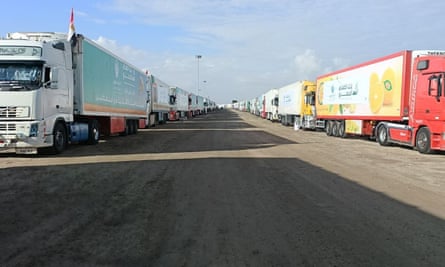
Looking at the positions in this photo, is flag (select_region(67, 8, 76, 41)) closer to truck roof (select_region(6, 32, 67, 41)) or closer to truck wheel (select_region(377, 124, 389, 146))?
truck roof (select_region(6, 32, 67, 41))

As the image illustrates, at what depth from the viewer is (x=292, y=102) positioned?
39.0m

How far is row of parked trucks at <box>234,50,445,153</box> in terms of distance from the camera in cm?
1593

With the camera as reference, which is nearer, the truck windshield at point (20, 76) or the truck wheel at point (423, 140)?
the truck windshield at point (20, 76)

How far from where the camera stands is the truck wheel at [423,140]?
1608 centimetres

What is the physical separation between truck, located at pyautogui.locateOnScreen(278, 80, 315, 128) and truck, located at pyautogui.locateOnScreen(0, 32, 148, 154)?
19.5 m

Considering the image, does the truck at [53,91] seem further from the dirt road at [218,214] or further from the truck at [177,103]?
the truck at [177,103]

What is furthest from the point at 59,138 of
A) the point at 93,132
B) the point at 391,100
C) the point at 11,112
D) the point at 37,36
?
the point at 391,100

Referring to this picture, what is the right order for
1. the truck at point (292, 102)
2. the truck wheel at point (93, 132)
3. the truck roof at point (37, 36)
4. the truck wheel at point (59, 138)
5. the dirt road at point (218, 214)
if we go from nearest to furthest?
1. the dirt road at point (218, 214)
2. the truck wheel at point (59, 138)
3. the truck roof at point (37, 36)
4. the truck wheel at point (93, 132)
5. the truck at point (292, 102)

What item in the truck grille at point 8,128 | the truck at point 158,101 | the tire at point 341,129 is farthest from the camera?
the truck at point 158,101

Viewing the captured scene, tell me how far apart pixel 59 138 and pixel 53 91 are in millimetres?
1731

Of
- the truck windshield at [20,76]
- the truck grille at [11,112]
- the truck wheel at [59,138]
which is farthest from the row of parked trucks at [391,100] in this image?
the truck grille at [11,112]

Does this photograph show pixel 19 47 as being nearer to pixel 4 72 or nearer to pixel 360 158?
pixel 4 72

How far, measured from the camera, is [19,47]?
13117mm

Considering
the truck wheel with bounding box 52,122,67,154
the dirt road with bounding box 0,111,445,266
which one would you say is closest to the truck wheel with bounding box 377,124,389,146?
the dirt road with bounding box 0,111,445,266
